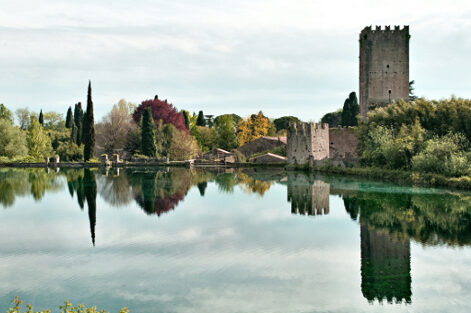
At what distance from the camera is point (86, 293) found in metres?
8.47

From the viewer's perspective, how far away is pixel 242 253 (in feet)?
37.1

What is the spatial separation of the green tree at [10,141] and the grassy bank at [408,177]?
31258 millimetres

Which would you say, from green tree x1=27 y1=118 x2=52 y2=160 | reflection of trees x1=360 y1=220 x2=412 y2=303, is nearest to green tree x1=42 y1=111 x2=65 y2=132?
green tree x1=27 y1=118 x2=52 y2=160

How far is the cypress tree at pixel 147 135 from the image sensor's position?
167ft

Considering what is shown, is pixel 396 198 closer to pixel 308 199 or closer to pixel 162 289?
pixel 308 199

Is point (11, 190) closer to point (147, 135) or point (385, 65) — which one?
point (147, 135)

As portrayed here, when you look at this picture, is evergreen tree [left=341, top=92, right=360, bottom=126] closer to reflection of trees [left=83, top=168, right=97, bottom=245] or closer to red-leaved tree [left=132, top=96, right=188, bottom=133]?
red-leaved tree [left=132, top=96, right=188, bottom=133]

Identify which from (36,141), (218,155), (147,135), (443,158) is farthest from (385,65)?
(36,141)

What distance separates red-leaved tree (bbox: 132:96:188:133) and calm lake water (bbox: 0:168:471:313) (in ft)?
131

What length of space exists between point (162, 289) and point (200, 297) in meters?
0.74

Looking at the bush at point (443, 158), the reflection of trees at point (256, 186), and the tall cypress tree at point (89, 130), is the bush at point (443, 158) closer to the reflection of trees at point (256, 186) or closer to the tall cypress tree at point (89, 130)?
the reflection of trees at point (256, 186)

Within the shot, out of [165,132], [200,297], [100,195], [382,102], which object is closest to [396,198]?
[100,195]

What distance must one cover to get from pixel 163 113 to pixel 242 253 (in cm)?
5087

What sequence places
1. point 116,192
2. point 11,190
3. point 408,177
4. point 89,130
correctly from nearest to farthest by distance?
point 116,192 → point 11,190 → point 408,177 → point 89,130
